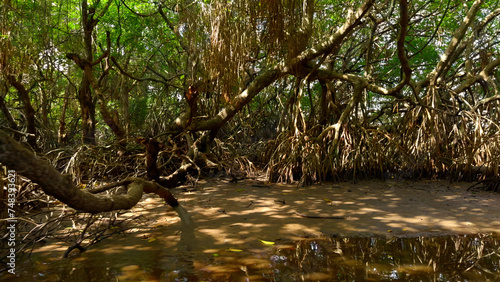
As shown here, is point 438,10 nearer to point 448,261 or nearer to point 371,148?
point 371,148

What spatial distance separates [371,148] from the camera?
5227 millimetres

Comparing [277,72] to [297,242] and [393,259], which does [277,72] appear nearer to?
[297,242]

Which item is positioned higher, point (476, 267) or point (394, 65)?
point (394, 65)

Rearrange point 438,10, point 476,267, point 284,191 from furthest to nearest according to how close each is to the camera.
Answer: point 438,10 → point 284,191 → point 476,267

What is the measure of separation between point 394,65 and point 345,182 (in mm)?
4712

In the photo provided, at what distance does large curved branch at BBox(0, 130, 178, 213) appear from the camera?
5.29 ft

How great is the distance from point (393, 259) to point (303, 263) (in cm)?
60

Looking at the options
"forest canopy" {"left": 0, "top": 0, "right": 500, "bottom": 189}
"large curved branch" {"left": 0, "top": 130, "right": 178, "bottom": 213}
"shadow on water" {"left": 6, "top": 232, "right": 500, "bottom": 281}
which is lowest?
"shadow on water" {"left": 6, "top": 232, "right": 500, "bottom": 281}

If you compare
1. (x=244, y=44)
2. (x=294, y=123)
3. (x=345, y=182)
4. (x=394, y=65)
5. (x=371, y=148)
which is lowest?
(x=345, y=182)

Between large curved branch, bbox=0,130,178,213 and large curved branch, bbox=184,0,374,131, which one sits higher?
large curved branch, bbox=184,0,374,131

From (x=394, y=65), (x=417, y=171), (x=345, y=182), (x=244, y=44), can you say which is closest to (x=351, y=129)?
(x=345, y=182)
